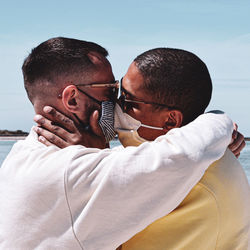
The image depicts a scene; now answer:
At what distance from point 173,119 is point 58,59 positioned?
0.82 meters

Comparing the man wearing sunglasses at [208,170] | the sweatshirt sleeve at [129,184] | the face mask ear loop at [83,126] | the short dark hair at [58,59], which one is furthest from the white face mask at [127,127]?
the sweatshirt sleeve at [129,184]

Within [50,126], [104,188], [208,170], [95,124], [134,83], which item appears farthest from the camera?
[134,83]

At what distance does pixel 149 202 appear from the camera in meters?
2.48

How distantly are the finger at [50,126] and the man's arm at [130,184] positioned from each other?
339 mm

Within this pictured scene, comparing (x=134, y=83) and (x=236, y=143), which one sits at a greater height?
(x=134, y=83)

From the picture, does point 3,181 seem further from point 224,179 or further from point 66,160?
point 224,179

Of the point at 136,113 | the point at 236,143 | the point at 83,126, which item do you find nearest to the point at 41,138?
the point at 83,126

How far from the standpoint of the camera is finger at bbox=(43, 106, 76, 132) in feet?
9.57

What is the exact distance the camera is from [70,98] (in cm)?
299

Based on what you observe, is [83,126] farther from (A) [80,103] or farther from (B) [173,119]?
(B) [173,119]

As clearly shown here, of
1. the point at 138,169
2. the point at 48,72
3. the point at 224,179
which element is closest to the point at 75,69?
the point at 48,72

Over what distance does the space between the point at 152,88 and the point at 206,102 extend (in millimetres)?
380

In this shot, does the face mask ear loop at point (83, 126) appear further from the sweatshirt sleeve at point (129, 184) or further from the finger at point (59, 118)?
the sweatshirt sleeve at point (129, 184)

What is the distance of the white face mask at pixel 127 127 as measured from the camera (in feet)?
10.4
